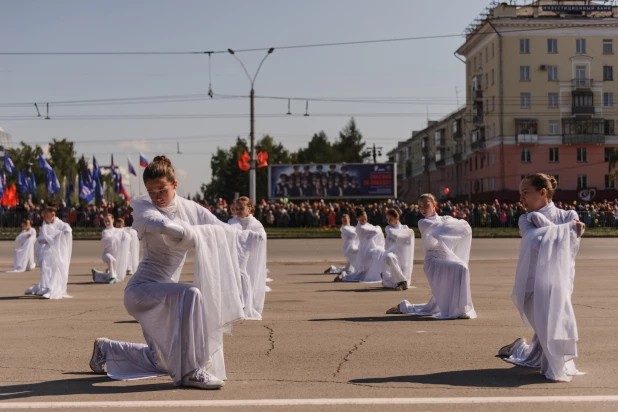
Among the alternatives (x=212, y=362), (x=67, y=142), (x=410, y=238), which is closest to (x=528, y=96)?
(x=67, y=142)

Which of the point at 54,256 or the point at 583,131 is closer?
the point at 54,256

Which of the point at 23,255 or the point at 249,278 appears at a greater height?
the point at 249,278

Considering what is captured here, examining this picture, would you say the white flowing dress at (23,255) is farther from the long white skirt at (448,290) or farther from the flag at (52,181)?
the flag at (52,181)

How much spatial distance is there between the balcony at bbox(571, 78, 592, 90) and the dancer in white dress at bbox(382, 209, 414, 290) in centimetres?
7170

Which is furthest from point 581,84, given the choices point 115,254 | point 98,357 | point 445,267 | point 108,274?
point 98,357

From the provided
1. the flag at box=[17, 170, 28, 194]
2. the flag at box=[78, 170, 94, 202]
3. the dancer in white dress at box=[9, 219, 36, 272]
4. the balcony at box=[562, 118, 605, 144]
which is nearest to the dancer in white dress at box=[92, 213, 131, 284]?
the dancer in white dress at box=[9, 219, 36, 272]

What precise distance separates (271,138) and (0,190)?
51.1 m

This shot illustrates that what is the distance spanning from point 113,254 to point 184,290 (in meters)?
16.5

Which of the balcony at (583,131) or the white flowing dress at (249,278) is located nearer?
the white flowing dress at (249,278)

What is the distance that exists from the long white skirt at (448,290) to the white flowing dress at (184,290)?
5879 mm

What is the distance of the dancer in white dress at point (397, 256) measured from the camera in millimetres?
19375

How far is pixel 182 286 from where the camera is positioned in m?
7.61

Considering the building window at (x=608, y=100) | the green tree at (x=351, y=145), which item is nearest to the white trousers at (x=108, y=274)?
the building window at (x=608, y=100)

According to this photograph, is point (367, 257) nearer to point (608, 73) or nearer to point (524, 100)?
point (524, 100)
